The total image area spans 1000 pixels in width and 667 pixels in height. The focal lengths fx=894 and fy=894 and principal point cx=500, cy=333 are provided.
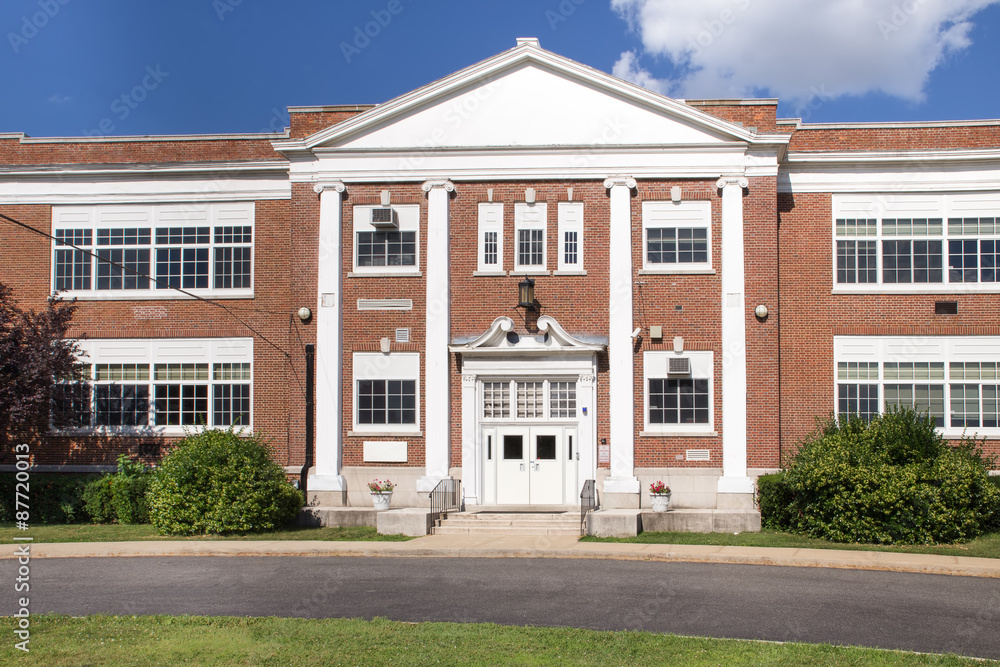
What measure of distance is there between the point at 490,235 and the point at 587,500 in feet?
21.9

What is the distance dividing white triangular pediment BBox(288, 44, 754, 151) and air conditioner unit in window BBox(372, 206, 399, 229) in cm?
161

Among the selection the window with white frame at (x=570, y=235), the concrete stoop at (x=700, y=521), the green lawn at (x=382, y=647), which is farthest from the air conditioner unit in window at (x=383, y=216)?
the green lawn at (x=382, y=647)

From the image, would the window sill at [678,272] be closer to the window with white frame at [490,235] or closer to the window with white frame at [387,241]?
the window with white frame at [490,235]

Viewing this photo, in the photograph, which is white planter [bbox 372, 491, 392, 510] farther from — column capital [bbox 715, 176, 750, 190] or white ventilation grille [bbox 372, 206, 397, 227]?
column capital [bbox 715, 176, 750, 190]

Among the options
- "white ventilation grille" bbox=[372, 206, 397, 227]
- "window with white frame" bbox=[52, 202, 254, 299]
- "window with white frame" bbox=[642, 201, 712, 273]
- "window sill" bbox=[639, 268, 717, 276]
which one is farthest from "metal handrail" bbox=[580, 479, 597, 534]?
"window with white frame" bbox=[52, 202, 254, 299]

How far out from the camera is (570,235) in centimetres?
2142

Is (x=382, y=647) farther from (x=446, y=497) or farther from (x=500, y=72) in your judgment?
(x=500, y=72)

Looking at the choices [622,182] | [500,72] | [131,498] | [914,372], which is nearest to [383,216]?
[500,72]

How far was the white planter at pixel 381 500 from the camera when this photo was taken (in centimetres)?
2017

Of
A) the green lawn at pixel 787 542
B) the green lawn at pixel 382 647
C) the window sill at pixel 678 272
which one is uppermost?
the window sill at pixel 678 272

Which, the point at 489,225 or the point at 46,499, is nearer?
the point at 489,225

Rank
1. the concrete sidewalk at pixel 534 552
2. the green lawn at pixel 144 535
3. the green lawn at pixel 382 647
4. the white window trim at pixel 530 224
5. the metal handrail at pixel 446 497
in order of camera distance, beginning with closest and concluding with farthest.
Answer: the green lawn at pixel 382 647 → the concrete sidewalk at pixel 534 552 → the green lawn at pixel 144 535 → the metal handrail at pixel 446 497 → the white window trim at pixel 530 224

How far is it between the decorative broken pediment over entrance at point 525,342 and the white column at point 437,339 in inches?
20.9

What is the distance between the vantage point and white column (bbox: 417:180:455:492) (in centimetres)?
2098
